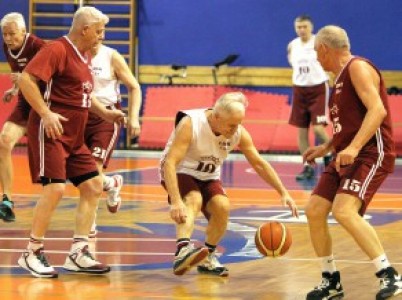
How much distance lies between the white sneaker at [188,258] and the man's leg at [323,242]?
2.34 ft

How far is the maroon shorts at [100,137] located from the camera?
9375 mm

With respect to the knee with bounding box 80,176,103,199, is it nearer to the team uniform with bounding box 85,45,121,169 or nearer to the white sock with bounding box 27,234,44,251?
the white sock with bounding box 27,234,44,251

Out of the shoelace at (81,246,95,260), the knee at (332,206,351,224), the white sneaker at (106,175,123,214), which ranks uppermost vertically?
the white sneaker at (106,175,123,214)

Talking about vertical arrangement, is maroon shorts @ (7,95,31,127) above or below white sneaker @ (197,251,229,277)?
above

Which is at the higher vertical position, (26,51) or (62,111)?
(26,51)

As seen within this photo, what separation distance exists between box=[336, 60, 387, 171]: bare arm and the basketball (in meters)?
0.87

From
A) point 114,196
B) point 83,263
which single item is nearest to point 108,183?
point 114,196

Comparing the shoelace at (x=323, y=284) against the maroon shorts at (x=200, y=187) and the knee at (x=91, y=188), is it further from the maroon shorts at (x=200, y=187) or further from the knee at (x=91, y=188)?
the knee at (x=91, y=188)

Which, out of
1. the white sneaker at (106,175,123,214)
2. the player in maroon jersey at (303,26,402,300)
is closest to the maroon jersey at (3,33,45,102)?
the white sneaker at (106,175,123,214)

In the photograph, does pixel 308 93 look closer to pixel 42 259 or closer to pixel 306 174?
pixel 306 174

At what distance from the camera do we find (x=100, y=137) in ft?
30.9

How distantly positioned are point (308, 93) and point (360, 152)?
349 inches

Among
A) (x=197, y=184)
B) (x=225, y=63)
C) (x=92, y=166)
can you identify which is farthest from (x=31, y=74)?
(x=225, y=63)

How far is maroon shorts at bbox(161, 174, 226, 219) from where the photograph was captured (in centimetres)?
764
